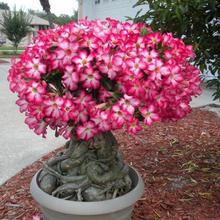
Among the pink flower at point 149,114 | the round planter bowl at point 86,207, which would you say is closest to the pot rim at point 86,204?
the round planter bowl at point 86,207

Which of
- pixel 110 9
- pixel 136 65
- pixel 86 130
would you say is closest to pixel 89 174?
pixel 86 130

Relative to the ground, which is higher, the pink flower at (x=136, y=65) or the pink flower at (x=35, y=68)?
the pink flower at (x=136, y=65)

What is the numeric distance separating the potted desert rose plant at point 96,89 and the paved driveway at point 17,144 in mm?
1557

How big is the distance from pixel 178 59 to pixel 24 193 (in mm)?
1858

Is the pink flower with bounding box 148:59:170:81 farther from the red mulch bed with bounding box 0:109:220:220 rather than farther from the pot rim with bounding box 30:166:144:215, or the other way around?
the red mulch bed with bounding box 0:109:220:220

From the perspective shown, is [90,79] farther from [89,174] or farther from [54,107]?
[89,174]

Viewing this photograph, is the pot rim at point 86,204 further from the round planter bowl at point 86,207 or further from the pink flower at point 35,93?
the pink flower at point 35,93

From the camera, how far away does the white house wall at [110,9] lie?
11.8 meters

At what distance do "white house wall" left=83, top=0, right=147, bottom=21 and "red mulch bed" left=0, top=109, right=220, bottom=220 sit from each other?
23.0 feet

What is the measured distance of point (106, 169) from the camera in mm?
2209

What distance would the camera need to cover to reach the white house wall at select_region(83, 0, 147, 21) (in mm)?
11758

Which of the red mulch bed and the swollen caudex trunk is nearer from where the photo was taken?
the swollen caudex trunk

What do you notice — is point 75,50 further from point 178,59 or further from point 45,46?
point 178,59

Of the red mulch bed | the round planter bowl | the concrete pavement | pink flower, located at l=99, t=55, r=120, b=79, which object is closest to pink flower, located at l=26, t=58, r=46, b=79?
pink flower, located at l=99, t=55, r=120, b=79
